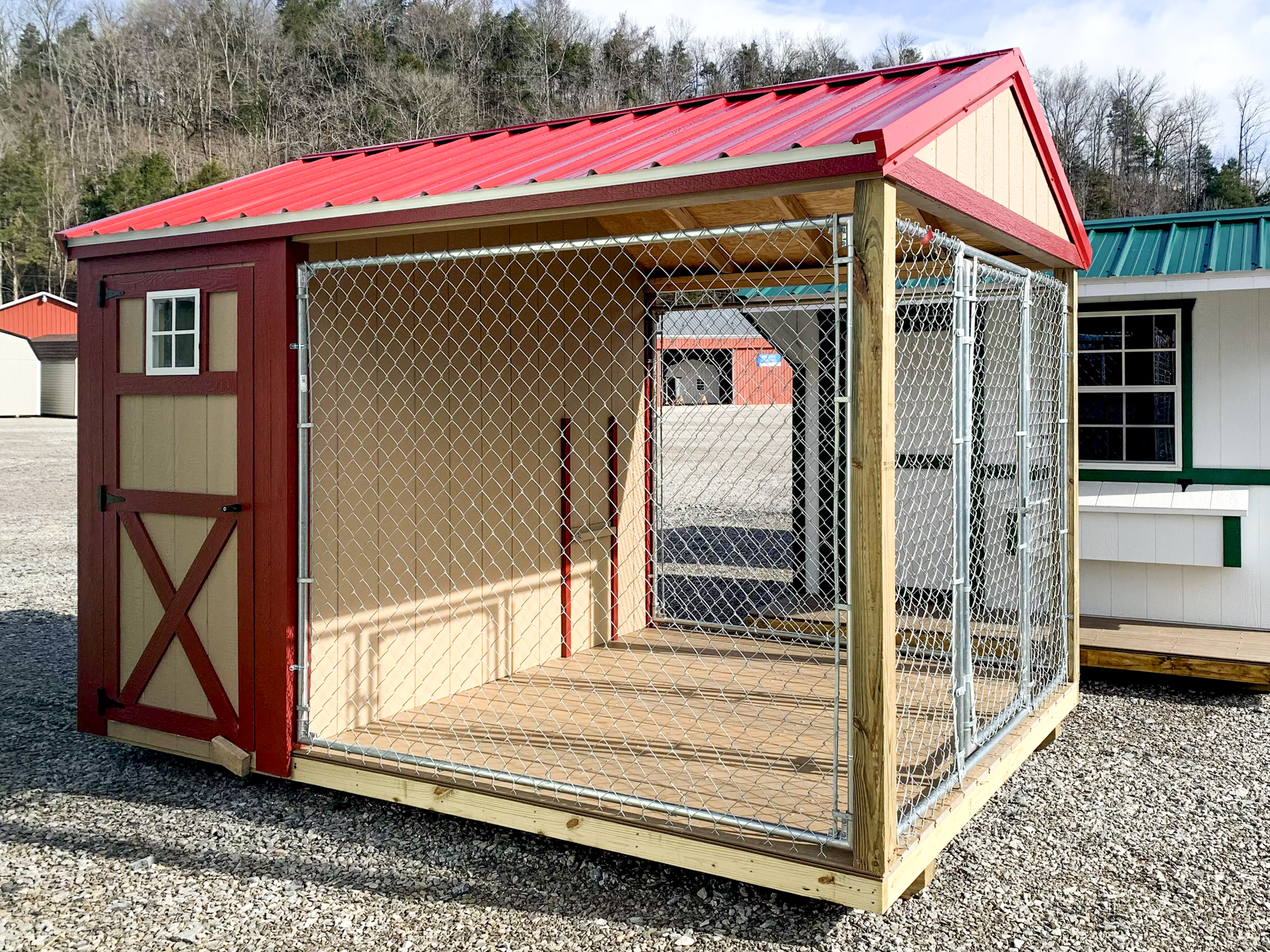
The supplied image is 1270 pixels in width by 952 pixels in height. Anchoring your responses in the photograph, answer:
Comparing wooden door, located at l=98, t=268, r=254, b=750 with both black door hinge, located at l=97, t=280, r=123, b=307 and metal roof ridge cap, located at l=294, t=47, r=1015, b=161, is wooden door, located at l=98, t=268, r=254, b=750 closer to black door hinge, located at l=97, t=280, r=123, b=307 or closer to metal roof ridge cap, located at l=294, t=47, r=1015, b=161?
black door hinge, located at l=97, t=280, r=123, b=307

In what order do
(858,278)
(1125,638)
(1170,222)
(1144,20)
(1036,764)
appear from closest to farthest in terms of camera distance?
(858,278), (1036,764), (1125,638), (1170,222), (1144,20)

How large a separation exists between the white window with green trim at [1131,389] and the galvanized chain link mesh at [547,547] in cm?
167

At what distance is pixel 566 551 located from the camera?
5.89 meters

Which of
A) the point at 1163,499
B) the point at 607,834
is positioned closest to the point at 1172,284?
the point at 1163,499

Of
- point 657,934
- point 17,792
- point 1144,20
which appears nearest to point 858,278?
point 657,934

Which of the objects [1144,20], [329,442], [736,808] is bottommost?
[736,808]

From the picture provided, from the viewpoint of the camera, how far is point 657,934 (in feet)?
10.2

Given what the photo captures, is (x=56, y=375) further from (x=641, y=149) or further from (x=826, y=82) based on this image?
(x=641, y=149)

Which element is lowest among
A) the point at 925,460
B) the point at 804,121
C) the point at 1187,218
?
the point at 925,460

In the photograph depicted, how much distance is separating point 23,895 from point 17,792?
1.05 meters

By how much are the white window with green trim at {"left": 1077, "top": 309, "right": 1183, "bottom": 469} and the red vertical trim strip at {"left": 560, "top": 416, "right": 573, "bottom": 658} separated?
3.26 metres

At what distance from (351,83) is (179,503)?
4190 centimetres

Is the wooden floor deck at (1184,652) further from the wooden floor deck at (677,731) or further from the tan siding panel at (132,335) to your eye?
the tan siding panel at (132,335)

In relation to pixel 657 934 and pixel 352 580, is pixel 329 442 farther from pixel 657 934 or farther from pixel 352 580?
pixel 657 934
